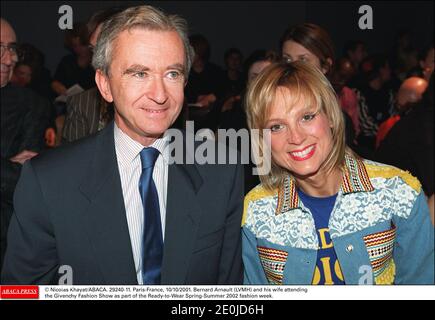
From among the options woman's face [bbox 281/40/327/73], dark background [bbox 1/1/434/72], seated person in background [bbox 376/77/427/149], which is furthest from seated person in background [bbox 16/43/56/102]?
seated person in background [bbox 376/77/427/149]

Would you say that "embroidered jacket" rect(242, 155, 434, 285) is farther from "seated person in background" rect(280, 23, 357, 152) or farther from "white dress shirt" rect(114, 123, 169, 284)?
"seated person in background" rect(280, 23, 357, 152)

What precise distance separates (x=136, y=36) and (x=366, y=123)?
11.5ft

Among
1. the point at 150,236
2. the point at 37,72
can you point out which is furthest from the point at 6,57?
the point at 37,72

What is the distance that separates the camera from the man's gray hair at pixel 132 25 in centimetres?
166

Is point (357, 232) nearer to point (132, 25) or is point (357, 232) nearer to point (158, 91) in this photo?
point (158, 91)

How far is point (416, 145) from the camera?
254 cm

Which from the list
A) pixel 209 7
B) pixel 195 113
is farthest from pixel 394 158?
pixel 209 7

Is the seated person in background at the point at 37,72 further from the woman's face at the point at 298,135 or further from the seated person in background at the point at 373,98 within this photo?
the woman's face at the point at 298,135

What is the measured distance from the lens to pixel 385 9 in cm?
834

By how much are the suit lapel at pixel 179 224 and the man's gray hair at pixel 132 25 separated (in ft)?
1.11

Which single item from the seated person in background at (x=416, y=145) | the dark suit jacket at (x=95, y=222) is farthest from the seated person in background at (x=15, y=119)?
the seated person in background at (x=416, y=145)

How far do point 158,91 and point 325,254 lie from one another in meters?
0.74

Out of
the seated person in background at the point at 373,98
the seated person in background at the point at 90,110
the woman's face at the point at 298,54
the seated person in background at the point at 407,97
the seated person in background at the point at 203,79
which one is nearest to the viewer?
the seated person in background at the point at 90,110

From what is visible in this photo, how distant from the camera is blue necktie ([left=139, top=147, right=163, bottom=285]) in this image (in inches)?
63.6
